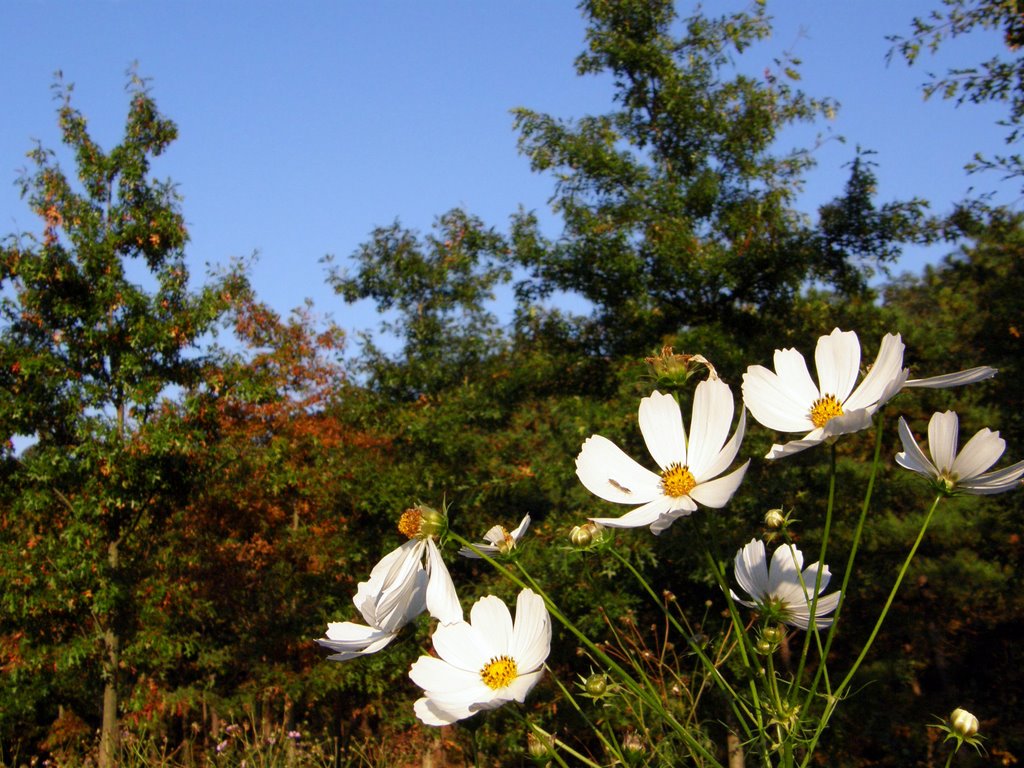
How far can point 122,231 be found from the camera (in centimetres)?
567

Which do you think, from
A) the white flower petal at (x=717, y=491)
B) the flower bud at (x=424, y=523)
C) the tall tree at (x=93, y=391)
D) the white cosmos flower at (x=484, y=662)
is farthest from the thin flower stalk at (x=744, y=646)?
the tall tree at (x=93, y=391)

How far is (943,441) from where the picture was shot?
796 millimetres

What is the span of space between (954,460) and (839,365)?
0.14m

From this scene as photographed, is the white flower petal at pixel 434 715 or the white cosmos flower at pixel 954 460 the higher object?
the white cosmos flower at pixel 954 460

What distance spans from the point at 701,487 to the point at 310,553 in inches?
303

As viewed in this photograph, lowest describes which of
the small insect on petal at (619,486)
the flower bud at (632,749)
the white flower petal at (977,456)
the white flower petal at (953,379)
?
the flower bud at (632,749)

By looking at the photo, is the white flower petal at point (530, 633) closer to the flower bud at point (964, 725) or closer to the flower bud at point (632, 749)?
the flower bud at point (632, 749)

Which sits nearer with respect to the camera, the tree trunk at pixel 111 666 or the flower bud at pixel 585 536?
the flower bud at pixel 585 536

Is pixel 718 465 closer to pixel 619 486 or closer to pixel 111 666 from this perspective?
pixel 619 486

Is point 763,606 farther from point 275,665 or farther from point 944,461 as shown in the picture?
point 275,665

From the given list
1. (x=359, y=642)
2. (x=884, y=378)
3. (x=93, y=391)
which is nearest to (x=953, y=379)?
(x=884, y=378)

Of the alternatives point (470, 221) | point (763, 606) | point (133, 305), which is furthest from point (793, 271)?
point (763, 606)

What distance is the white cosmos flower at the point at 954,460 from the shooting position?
78cm

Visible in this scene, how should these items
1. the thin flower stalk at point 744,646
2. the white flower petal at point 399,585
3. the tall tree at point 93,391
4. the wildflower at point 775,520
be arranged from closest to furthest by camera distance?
1. the thin flower stalk at point 744,646
2. the white flower petal at point 399,585
3. the wildflower at point 775,520
4. the tall tree at point 93,391
